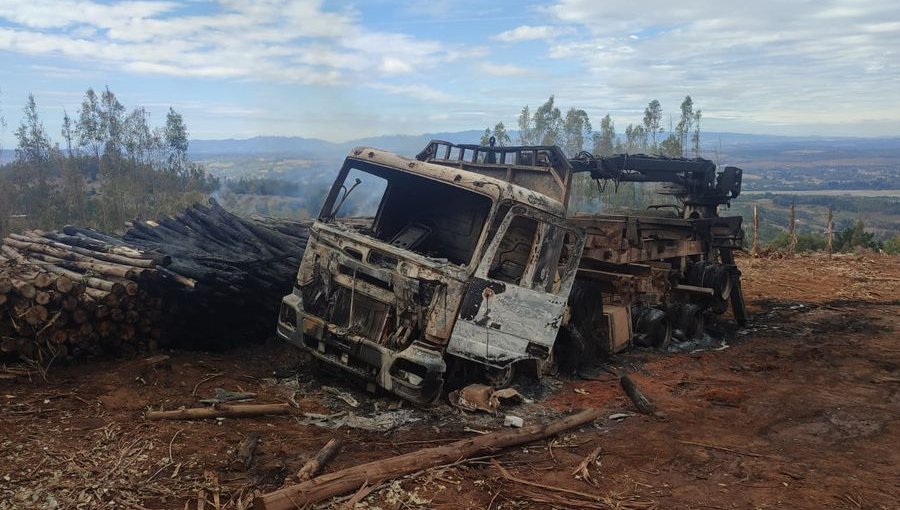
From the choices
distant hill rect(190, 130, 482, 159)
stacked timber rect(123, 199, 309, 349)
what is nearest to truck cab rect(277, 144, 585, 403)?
stacked timber rect(123, 199, 309, 349)

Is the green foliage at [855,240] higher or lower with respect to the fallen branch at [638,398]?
lower

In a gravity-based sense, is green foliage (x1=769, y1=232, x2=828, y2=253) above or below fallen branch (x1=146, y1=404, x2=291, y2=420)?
below

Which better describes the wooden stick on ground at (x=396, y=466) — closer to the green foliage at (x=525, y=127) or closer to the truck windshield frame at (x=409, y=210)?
the truck windshield frame at (x=409, y=210)

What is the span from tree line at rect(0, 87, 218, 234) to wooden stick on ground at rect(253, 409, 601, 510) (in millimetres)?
28167

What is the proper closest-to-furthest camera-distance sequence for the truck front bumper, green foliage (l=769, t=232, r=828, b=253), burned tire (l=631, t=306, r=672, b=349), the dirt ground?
the dirt ground < the truck front bumper < burned tire (l=631, t=306, r=672, b=349) < green foliage (l=769, t=232, r=828, b=253)

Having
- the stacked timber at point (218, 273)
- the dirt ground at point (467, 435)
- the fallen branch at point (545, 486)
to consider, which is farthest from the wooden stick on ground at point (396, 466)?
the stacked timber at point (218, 273)

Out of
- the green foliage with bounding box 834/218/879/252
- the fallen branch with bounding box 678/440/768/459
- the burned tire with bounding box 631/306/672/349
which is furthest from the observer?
the green foliage with bounding box 834/218/879/252

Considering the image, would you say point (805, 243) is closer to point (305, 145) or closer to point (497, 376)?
point (497, 376)

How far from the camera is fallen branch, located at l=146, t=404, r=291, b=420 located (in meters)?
5.56

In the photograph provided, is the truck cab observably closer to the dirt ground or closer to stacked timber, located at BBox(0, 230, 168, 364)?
the dirt ground

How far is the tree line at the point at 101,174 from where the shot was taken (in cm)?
3122

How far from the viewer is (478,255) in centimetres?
614

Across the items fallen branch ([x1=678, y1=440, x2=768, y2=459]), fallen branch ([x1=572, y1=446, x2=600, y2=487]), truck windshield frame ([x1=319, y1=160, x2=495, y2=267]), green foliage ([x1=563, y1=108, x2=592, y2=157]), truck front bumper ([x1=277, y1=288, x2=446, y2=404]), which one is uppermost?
green foliage ([x1=563, y1=108, x2=592, y2=157])

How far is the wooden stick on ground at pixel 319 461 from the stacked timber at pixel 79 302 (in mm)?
2961
